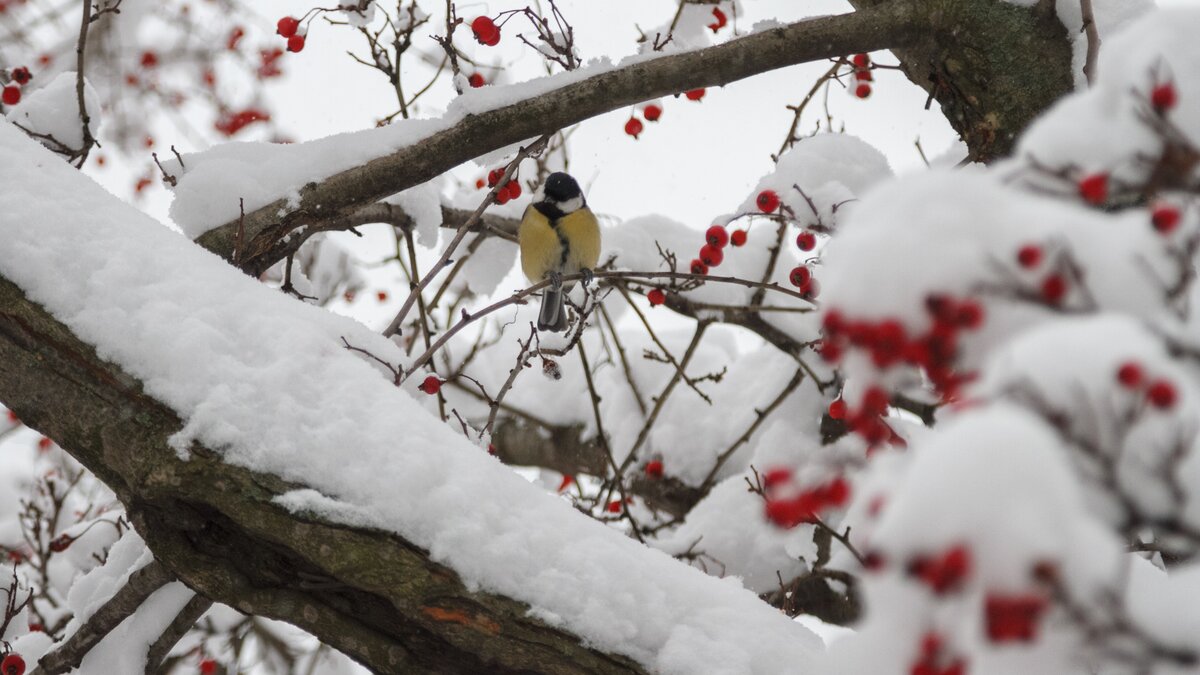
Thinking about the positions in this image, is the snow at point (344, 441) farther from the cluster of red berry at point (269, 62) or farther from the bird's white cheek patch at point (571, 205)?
the cluster of red berry at point (269, 62)

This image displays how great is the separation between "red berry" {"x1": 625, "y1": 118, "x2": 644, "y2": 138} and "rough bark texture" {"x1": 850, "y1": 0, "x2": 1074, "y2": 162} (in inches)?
47.8

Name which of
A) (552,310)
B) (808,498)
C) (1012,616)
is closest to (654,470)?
(552,310)

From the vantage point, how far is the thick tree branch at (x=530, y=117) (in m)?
2.76

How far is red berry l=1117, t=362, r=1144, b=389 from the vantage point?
81cm

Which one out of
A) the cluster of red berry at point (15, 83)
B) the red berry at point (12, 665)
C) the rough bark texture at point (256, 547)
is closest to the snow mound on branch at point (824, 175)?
the rough bark texture at point (256, 547)

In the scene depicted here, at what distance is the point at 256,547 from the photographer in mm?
1991

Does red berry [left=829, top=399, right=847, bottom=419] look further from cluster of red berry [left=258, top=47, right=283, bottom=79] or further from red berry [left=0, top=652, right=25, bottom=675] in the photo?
cluster of red berry [left=258, top=47, right=283, bottom=79]

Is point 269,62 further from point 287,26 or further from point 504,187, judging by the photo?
point 504,187

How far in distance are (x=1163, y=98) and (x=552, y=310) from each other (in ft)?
12.8

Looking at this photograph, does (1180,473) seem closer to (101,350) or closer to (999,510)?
(999,510)

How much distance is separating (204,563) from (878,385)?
1.56m

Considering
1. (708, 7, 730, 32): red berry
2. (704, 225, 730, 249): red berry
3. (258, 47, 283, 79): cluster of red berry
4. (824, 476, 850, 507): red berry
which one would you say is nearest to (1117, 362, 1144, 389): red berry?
(824, 476, 850, 507): red berry

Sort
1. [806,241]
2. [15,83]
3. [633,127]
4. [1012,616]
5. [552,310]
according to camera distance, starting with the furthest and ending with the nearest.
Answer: [552,310]
[15,83]
[633,127]
[806,241]
[1012,616]

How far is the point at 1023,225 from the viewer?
92 cm
